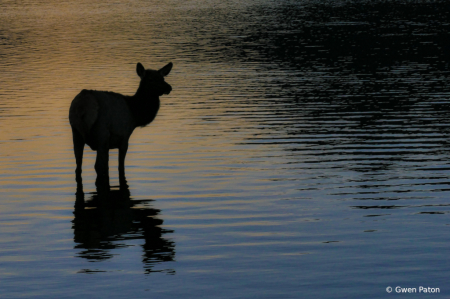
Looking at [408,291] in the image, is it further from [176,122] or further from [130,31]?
[130,31]

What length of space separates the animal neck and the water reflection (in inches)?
52.7

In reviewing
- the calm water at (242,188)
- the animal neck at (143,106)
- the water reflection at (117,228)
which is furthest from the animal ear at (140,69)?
the water reflection at (117,228)

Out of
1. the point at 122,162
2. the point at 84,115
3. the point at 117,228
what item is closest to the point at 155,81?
the point at 122,162

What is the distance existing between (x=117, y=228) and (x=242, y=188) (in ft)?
9.24

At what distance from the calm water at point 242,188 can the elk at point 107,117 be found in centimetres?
45

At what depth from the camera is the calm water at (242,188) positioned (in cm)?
854

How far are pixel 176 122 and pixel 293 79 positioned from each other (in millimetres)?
10775

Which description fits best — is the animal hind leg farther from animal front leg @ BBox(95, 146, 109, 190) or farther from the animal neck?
the animal neck

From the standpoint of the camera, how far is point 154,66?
36.1 meters

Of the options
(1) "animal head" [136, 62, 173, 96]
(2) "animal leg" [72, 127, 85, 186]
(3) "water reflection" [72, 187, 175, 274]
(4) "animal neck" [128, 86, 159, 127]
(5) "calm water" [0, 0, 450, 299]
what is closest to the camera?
(5) "calm water" [0, 0, 450, 299]

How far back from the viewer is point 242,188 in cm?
1290

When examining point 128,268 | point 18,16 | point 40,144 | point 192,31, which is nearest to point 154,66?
point 40,144

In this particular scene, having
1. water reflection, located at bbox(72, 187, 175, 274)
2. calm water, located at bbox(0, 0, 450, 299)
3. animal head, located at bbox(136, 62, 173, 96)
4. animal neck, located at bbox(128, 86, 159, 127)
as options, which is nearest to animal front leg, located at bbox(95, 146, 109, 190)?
calm water, located at bbox(0, 0, 450, 299)

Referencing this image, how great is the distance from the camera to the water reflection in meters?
9.30
